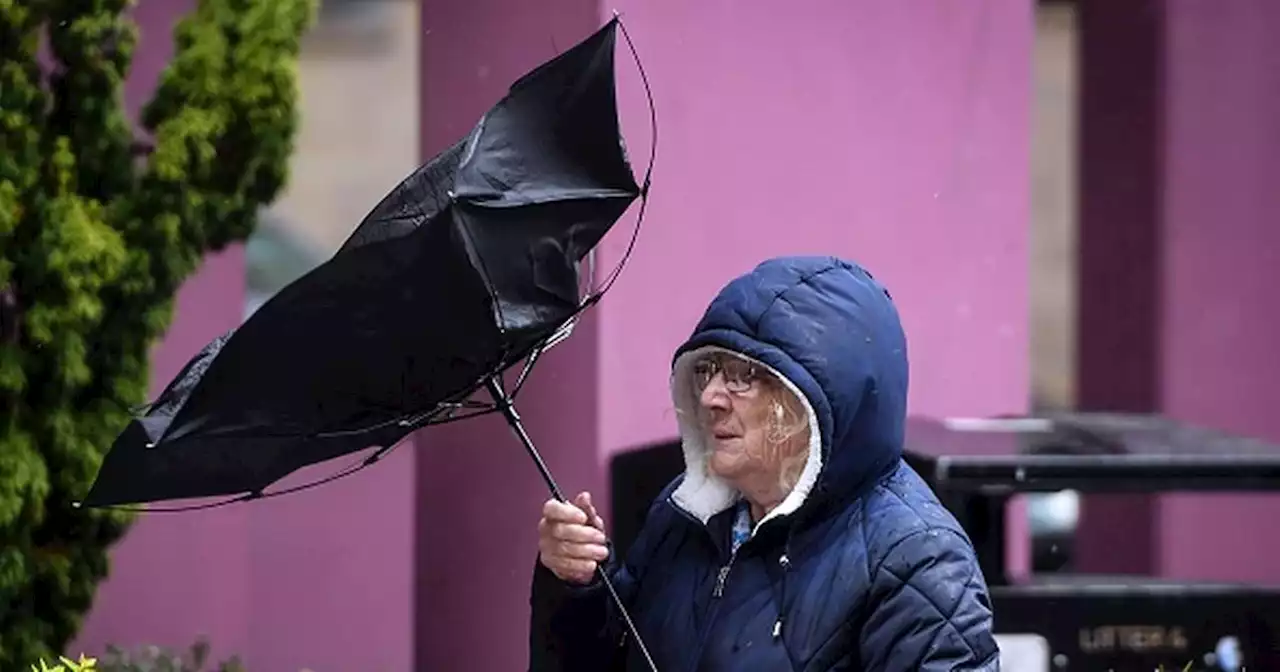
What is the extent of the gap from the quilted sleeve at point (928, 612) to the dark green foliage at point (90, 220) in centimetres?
211

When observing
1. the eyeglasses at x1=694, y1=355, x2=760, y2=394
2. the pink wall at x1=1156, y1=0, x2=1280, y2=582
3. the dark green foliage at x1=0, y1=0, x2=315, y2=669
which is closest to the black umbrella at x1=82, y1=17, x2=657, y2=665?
the eyeglasses at x1=694, y1=355, x2=760, y2=394

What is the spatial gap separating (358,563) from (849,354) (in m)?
4.64

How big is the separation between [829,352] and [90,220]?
2084 mm

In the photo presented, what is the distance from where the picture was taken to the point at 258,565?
6.93 metres

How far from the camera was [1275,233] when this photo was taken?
7.03m

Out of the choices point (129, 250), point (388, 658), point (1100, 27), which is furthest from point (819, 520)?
point (1100, 27)

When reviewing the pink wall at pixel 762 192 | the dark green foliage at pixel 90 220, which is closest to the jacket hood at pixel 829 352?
the dark green foliage at pixel 90 220

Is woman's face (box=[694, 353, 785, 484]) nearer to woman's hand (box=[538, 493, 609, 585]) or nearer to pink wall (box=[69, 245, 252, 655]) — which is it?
woman's hand (box=[538, 493, 609, 585])

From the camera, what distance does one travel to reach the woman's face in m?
2.82

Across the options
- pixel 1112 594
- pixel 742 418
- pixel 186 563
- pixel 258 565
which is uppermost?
pixel 742 418

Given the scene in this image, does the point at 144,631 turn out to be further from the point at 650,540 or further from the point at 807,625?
the point at 807,625

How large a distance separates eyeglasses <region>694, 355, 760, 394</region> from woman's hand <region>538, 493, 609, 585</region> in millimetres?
266

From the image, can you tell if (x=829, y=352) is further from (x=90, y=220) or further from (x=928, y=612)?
(x=90, y=220)

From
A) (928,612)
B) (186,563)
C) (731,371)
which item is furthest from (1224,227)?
(928,612)
